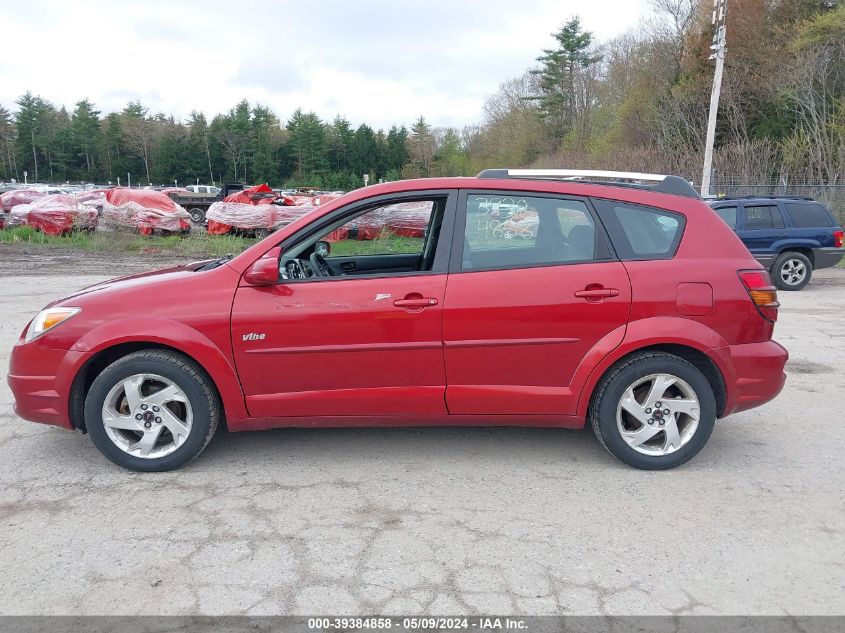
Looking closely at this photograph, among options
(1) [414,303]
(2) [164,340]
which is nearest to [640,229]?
(1) [414,303]

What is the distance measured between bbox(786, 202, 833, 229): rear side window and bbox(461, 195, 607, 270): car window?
9948mm

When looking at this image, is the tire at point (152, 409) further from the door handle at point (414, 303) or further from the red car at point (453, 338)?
the door handle at point (414, 303)

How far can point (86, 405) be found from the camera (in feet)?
12.3

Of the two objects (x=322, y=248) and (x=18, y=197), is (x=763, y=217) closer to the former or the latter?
(x=322, y=248)

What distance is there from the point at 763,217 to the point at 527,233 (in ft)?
32.7

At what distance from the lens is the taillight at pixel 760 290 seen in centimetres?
383

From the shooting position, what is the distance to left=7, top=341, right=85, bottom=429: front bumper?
3766 millimetres

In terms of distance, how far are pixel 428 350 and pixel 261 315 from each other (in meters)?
0.99

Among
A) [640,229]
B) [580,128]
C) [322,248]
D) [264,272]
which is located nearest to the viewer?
[264,272]

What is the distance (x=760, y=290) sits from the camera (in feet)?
A: 12.6

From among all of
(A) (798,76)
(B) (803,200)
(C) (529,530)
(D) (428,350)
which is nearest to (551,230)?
(D) (428,350)

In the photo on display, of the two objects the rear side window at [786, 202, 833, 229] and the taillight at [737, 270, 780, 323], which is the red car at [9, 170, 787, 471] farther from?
the rear side window at [786, 202, 833, 229]

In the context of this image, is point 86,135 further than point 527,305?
Yes

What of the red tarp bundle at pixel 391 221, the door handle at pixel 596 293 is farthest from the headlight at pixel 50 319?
the door handle at pixel 596 293
